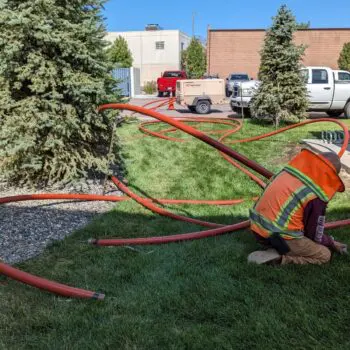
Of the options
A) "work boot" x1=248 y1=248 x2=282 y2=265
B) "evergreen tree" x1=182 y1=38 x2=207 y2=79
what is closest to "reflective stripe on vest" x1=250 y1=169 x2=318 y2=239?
"work boot" x1=248 y1=248 x2=282 y2=265

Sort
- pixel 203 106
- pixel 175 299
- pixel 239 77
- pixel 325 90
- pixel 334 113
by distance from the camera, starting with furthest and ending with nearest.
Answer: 1. pixel 239 77
2. pixel 203 106
3. pixel 334 113
4. pixel 325 90
5. pixel 175 299

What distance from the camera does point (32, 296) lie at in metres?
3.25

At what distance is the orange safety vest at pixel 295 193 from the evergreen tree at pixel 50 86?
3370mm

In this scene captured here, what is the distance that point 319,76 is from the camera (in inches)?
630

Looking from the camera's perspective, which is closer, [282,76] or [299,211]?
[299,211]

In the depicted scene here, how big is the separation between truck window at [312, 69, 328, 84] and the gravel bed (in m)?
12.0

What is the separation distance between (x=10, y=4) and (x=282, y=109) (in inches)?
381

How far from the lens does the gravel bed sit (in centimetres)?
434

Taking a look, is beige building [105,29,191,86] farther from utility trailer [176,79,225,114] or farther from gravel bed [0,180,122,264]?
gravel bed [0,180,122,264]

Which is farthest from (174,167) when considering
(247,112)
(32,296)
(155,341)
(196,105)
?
(196,105)

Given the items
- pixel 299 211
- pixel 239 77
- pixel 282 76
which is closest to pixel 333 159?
pixel 299 211

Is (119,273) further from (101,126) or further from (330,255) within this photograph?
(101,126)

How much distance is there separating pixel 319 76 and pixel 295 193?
13.9 m

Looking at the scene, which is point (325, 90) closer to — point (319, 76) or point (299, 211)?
point (319, 76)
